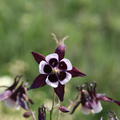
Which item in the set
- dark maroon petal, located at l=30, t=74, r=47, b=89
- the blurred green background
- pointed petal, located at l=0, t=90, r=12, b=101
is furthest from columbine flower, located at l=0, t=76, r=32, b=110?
the blurred green background

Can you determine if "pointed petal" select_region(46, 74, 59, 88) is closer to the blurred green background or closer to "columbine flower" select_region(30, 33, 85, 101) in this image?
"columbine flower" select_region(30, 33, 85, 101)

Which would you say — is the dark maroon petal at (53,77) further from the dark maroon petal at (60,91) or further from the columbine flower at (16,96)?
the columbine flower at (16,96)

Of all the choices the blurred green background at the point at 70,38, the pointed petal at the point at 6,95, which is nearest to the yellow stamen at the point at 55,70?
the pointed petal at the point at 6,95

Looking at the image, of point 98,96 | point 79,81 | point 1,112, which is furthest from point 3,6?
point 98,96

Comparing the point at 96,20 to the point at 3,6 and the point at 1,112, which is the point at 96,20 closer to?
the point at 3,6

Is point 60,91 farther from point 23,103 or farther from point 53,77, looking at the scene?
point 23,103
